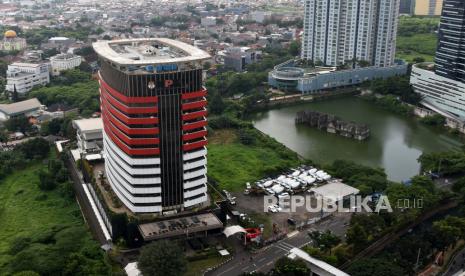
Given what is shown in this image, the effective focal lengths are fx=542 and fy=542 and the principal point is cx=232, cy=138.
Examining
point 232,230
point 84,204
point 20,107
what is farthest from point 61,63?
point 232,230

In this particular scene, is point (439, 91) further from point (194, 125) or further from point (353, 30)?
point (194, 125)

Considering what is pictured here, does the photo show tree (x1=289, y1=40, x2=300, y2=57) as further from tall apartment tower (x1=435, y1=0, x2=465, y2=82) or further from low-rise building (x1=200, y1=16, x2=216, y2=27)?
low-rise building (x1=200, y1=16, x2=216, y2=27)

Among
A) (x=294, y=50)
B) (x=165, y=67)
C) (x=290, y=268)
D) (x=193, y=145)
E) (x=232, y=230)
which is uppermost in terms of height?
(x=165, y=67)

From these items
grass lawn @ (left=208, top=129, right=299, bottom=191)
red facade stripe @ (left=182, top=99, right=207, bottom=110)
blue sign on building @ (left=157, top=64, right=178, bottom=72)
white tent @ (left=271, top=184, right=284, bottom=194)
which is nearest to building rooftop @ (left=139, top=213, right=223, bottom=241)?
red facade stripe @ (left=182, top=99, right=207, bottom=110)

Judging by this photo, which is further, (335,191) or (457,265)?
(335,191)

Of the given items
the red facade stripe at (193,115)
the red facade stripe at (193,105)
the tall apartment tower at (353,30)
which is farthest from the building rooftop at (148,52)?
the tall apartment tower at (353,30)

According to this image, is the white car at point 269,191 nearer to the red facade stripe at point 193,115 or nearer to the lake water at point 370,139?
the lake water at point 370,139

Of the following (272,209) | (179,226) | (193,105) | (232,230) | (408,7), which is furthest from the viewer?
(408,7)
